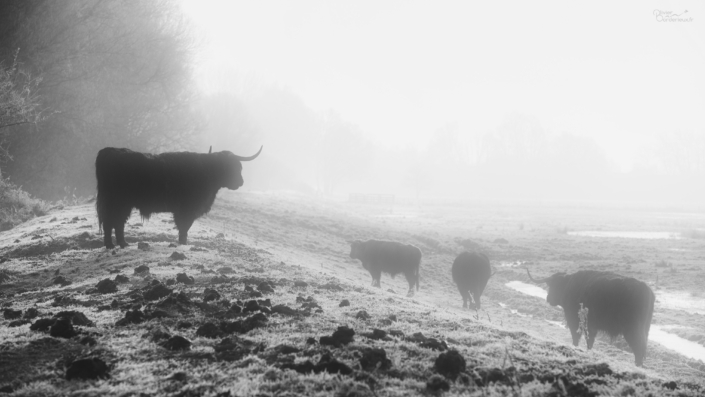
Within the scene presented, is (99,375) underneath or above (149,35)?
underneath

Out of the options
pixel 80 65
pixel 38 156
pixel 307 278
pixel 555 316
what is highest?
pixel 80 65

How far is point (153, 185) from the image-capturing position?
1027 centimetres

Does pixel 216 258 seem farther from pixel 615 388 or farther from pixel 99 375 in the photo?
pixel 615 388

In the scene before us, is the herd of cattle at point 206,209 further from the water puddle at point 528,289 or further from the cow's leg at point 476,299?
the water puddle at point 528,289

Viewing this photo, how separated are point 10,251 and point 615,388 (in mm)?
11372

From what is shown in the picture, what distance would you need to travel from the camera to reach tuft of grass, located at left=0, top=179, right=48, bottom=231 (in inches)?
643

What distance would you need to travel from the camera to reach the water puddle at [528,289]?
14039mm

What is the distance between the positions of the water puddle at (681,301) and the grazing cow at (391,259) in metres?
6.15

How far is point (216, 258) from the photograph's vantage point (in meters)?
9.90

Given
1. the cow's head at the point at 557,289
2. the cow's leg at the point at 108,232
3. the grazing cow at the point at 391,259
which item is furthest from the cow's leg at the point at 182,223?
the cow's head at the point at 557,289

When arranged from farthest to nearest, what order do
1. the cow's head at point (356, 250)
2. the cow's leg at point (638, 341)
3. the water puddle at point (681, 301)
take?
the cow's head at point (356, 250), the water puddle at point (681, 301), the cow's leg at point (638, 341)

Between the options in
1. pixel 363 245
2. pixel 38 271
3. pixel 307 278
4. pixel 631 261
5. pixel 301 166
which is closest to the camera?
pixel 38 271

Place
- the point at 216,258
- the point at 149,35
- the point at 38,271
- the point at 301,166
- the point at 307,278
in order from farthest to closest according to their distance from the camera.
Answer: the point at 301,166 → the point at 149,35 → the point at 216,258 → the point at 307,278 → the point at 38,271

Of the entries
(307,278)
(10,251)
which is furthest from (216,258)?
(10,251)
